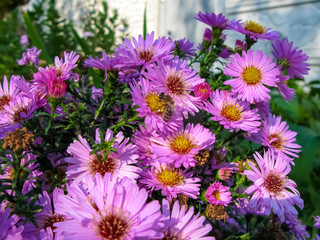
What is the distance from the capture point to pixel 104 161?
60cm

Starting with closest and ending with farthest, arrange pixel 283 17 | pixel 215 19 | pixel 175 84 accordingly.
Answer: pixel 175 84 < pixel 215 19 < pixel 283 17

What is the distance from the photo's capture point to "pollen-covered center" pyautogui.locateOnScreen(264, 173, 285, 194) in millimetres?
644

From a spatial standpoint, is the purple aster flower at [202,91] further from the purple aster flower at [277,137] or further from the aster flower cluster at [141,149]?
the purple aster flower at [277,137]

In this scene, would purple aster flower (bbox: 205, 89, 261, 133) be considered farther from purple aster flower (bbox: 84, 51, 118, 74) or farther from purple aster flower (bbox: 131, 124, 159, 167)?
purple aster flower (bbox: 84, 51, 118, 74)

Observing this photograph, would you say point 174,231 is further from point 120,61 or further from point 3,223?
point 120,61

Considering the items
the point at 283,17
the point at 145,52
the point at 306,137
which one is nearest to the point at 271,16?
the point at 283,17

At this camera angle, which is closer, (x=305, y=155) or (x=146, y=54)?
(x=146, y=54)

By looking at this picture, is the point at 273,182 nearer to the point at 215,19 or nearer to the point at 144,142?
the point at 144,142

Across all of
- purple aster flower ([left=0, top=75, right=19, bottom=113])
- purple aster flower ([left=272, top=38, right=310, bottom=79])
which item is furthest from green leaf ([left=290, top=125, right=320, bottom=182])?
purple aster flower ([left=0, top=75, right=19, bottom=113])

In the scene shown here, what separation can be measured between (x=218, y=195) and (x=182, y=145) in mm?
139

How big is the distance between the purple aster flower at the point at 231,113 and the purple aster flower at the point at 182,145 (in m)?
0.05

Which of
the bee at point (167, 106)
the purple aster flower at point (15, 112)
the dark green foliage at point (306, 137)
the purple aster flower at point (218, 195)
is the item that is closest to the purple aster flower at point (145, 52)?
the bee at point (167, 106)

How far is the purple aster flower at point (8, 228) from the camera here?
1.60ft

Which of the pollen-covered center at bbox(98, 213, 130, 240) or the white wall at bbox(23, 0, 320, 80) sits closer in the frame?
the pollen-covered center at bbox(98, 213, 130, 240)
